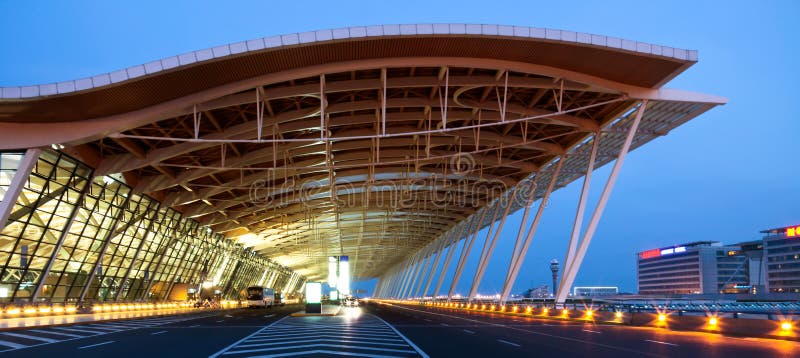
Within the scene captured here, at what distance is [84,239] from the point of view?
1636 inches

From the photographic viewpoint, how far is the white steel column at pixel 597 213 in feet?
119

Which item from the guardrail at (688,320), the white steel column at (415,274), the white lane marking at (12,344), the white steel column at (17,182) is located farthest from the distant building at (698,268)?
the white lane marking at (12,344)

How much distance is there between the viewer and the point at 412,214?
262 feet

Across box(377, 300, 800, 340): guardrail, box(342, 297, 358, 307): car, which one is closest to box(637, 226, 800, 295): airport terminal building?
box(342, 297, 358, 307): car

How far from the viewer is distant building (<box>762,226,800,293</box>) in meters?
104

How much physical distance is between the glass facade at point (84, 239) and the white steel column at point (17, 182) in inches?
11.2

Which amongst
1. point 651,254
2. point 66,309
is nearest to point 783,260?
point 651,254

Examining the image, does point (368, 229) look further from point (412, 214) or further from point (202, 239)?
point (202, 239)

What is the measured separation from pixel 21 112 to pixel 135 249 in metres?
23.2

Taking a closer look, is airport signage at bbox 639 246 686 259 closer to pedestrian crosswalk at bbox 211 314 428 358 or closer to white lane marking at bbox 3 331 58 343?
pedestrian crosswalk at bbox 211 314 428 358

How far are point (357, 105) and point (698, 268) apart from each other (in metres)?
138

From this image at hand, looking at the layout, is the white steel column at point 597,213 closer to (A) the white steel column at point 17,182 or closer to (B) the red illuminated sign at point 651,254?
(A) the white steel column at point 17,182

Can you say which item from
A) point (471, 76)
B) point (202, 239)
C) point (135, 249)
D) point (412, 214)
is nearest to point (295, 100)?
point (471, 76)

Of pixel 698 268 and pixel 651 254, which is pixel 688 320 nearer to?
pixel 698 268
